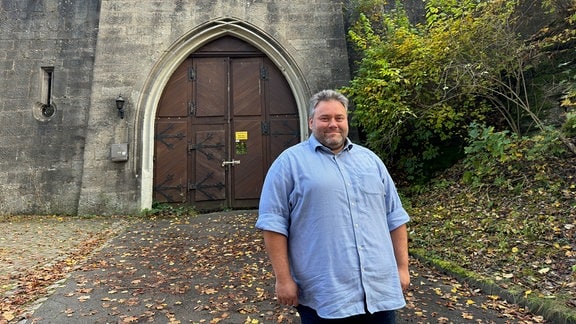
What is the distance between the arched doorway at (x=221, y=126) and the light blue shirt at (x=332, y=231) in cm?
621

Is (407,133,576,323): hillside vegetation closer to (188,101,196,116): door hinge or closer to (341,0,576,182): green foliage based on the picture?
(341,0,576,182): green foliage

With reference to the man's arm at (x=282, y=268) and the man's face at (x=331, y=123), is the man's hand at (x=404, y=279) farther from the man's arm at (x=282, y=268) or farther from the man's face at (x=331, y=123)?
the man's face at (x=331, y=123)

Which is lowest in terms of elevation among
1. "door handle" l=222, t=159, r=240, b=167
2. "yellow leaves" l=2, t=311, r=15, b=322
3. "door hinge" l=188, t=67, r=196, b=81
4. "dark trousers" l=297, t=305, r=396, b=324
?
"yellow leaves" l=2, t=311, r=15, b=322

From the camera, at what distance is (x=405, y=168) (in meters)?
6.91

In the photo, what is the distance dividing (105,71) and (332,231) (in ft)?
24.4

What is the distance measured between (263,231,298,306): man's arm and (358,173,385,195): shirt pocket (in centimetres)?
42

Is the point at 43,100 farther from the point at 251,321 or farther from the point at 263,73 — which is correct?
the point at 251,321

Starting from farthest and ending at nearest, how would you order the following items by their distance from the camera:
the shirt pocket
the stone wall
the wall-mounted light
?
1. the stone wall
2. the wall-mounted light
3. the shirt pocket

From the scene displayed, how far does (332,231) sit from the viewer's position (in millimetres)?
1520

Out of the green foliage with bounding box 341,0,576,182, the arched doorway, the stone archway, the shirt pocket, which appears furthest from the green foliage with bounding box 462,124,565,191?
the shirt pocket

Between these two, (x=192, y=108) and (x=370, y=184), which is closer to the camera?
(x=370, y=184)

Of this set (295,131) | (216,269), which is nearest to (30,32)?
(295,131)

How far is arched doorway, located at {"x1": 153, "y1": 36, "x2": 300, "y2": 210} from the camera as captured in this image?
7695 millimetres

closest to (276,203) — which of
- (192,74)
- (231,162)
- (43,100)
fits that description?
(231,162)
